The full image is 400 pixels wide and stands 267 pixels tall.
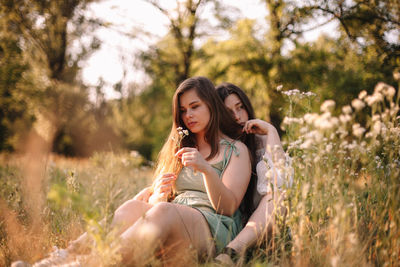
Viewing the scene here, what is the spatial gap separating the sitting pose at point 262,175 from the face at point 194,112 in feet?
1.42

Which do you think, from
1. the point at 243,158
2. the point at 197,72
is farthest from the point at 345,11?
the point at 197,72

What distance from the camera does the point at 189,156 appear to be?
2254mm

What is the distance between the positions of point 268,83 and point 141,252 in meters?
5.77

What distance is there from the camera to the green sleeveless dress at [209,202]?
241cm

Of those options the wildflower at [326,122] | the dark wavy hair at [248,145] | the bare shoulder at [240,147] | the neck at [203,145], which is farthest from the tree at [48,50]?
the wildflower at [326,122]

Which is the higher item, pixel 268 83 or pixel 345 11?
pixel 345 11

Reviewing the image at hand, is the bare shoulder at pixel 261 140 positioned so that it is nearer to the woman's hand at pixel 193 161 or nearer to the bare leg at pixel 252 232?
the bare leg at pixel 252 232

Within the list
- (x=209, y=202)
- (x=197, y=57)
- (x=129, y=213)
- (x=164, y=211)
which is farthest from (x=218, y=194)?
(x=197, y=57)

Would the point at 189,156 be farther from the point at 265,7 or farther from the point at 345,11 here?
the point at 265,7

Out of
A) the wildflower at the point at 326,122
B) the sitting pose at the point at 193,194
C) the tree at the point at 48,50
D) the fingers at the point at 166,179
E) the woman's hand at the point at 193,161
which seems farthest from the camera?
the tree at the point at 48,50

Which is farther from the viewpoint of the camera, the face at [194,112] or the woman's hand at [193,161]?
the face at [194,112]

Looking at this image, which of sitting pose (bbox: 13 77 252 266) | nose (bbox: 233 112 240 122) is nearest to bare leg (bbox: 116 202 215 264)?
sitting pose (bbox: 13 77 252 266)

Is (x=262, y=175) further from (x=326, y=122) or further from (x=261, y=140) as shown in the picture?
(x=326, y=122)

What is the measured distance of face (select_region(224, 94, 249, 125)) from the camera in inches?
137
